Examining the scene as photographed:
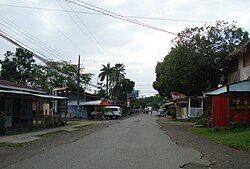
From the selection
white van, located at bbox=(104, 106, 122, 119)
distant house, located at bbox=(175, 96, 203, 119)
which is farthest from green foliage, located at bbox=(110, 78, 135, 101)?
distant house, located at bbox=(175, 96, 203, 119)

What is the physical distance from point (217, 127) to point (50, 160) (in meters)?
17.9

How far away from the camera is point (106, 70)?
323 feet

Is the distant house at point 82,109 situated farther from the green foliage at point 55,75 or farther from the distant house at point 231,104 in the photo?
the distant house at point 231,104

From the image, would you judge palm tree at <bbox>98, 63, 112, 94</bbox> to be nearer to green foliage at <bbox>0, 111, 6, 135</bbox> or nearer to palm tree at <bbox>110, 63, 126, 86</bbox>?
palm tree at <bbox>110, 63, 126, 86</bbox>

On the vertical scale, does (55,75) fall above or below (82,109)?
above

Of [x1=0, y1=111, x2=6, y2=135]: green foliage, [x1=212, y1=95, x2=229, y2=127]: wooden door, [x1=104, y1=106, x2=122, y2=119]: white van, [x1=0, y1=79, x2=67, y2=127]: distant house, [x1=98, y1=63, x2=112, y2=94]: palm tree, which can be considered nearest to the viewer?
[x1=0, y1=111, x2=6, y2=135]: green foliage

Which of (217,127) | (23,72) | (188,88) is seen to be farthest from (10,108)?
(23,72)

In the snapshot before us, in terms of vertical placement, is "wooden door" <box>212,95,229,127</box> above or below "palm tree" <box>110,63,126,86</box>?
below

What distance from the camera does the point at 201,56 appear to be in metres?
40.0

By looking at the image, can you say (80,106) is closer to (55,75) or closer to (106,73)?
(55,75)

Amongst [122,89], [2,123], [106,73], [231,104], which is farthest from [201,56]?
[122,89]

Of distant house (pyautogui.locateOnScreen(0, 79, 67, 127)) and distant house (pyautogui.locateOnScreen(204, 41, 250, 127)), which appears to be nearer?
A: distant house (pyautogui.locateOnScreen(204, 41, 250, 127))

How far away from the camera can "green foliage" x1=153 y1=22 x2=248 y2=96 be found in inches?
1576

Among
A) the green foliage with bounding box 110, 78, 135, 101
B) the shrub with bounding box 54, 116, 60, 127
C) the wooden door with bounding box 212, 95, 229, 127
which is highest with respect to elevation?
the green foliage with bounding box 110, 78, 135, 101
